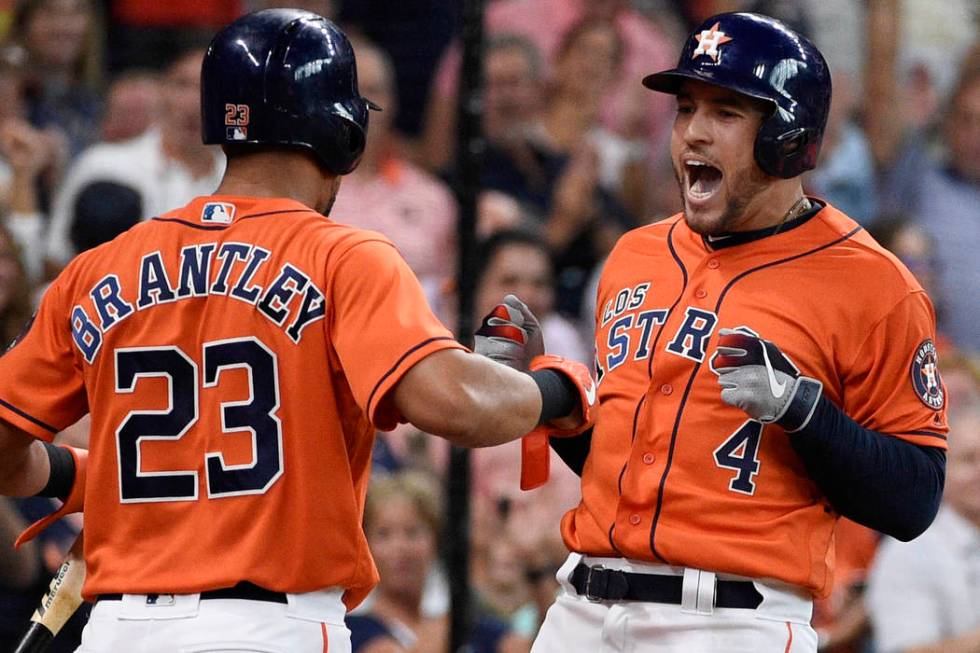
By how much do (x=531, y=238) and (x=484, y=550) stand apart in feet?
3.79

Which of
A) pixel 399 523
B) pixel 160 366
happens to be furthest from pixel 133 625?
pixel 399 523

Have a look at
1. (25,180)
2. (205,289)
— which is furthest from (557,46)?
(205,289)

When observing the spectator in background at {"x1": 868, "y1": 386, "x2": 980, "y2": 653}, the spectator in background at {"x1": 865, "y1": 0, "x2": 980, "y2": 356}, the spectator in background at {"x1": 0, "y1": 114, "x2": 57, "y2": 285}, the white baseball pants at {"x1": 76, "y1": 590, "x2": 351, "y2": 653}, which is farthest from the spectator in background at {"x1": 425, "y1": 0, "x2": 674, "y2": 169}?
the white baseball pants at {"x1": 76, "y1": 590, "x2": 351, "y2": 653}

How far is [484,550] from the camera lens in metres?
5.27

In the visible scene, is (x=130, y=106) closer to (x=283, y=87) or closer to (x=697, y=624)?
(x=283, y=87)

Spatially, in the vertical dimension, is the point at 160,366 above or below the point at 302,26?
below

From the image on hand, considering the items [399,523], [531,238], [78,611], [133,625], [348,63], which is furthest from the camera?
[531,238]

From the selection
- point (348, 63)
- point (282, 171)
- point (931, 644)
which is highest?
point (348, 63)

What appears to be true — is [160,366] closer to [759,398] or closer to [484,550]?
[759,398]

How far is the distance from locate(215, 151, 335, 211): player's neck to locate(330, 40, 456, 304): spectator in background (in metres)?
2.93

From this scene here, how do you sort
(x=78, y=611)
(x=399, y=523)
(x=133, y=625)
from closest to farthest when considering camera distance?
(x=133, y=625), (x=78, y=611), (x=399, y=523)

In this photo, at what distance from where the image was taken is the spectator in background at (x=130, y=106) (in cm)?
580

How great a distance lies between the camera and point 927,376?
2.94 m

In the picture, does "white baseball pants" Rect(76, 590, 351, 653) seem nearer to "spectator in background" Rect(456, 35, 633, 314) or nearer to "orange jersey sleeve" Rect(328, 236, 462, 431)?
"orange jersey sleeve" Rect(328, 236, 462, 431)
